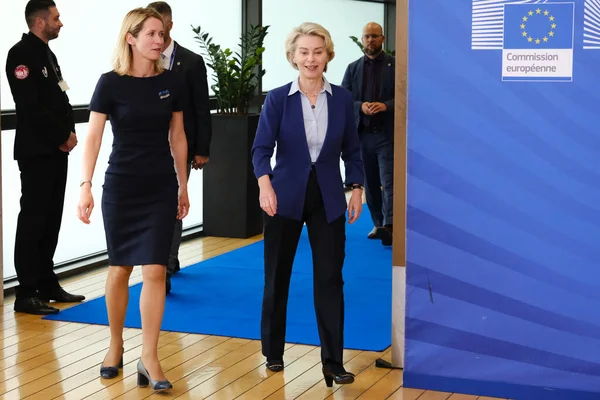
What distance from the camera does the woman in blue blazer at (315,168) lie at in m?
4.33

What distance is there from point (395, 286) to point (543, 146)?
1.00 m

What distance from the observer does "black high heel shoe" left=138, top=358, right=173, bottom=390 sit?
4.31m

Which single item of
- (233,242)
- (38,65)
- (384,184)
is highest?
(38,65)

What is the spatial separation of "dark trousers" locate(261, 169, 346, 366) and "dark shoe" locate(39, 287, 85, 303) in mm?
1925

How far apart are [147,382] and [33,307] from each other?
5.17 ft

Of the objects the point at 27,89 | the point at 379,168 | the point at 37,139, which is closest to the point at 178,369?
the point at 37,139

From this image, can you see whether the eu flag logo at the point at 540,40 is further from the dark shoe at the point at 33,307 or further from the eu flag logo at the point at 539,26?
the dark shoe at the point at 33,307

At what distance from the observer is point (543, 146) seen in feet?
13.2

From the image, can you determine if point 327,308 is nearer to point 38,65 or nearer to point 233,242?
point 38,65

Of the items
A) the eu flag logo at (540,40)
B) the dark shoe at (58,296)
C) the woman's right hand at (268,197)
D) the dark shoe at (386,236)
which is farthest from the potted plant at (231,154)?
the eu flag logo at (540,40)

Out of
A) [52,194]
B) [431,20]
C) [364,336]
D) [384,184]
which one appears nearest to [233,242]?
[384,184]

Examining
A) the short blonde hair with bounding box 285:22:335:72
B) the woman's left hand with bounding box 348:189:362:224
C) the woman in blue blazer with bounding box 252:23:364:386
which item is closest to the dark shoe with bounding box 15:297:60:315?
the woman in blue blazer with bounding box 252:23:364:386

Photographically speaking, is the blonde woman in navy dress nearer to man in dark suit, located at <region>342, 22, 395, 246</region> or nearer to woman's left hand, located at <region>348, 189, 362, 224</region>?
woman's left hand, located at <region>348, 189, 362, 224</region>

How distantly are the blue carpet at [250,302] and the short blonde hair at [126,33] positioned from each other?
1614 mm
